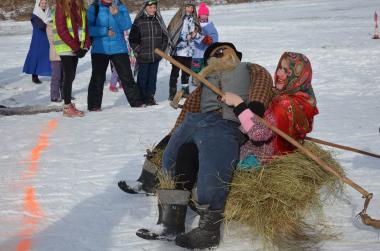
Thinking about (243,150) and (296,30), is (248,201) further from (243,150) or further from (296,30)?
(296,30)

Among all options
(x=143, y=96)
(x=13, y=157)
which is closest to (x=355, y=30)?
(x=143, y=96)

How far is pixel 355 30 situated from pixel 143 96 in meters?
11.2

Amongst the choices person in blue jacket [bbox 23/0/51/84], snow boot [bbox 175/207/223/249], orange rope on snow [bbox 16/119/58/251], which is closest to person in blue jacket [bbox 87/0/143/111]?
orange rope on snow [bbox 16/119/58/251]

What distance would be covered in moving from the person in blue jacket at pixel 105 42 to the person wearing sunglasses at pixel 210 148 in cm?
378

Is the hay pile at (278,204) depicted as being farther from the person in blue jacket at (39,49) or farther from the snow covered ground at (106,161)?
the person in blue jacket at (39,49)

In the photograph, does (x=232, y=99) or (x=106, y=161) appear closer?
(x=232, y=99)

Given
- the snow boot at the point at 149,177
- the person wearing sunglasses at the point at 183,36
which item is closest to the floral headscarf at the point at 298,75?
the snow boot at the point at 149,177

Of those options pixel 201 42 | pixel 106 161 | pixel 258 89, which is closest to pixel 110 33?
pixel 201 42

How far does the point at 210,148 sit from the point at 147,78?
4.99 metres

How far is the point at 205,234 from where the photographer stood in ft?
10.6

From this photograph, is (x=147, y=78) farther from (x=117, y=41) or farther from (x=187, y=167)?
(x=187, y=167)

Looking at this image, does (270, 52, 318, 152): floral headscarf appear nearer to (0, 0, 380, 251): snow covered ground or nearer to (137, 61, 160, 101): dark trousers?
(0, 0, 380, 251): snow covered ground

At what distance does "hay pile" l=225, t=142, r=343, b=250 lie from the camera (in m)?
3.25

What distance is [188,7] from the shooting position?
29.2 feet
